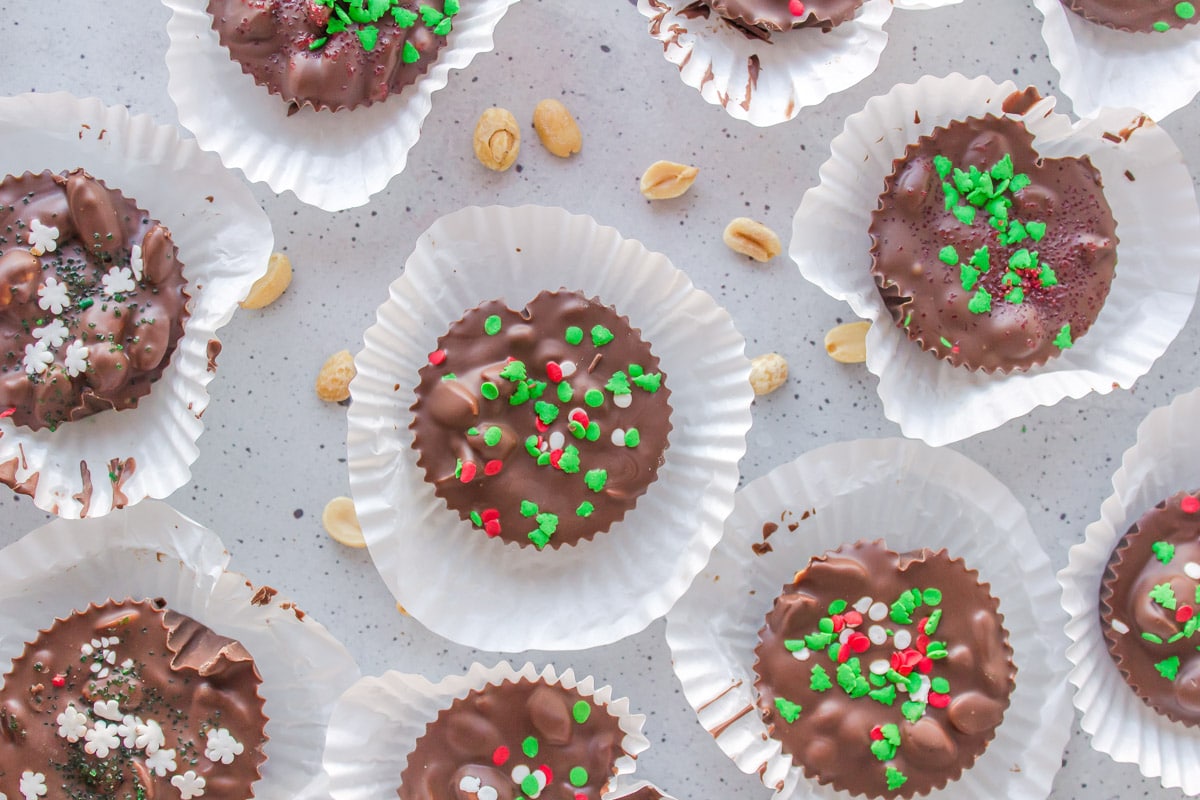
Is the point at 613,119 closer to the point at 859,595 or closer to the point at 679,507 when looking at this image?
the point at 679,507

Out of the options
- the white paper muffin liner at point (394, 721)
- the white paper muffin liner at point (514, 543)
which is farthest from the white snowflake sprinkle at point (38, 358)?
the white paper muffin liner at point (394, 721)

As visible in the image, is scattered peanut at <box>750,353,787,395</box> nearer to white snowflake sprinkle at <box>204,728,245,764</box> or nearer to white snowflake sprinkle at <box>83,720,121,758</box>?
white snowflake sprinkle at <box>204,728,245,764</box>

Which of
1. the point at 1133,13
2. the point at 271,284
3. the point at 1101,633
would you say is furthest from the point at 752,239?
the point at 1101,633

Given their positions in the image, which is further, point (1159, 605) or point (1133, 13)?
point (1133, 13)

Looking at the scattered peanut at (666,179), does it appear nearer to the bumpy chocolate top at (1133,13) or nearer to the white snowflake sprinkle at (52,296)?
the bumpy chocolate top at (1133,13)

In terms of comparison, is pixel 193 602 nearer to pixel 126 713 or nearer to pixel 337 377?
pixel 126 713

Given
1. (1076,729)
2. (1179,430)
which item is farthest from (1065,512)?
(1076,729)
